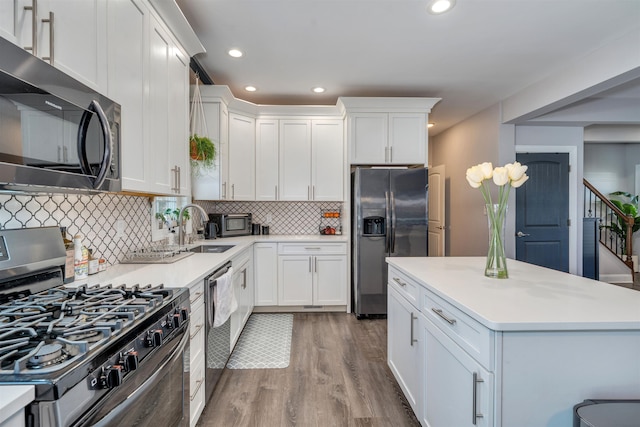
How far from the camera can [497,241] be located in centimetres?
168

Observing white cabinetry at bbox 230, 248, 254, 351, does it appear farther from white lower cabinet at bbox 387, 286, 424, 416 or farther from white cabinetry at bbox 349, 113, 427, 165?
white cabinetry at bbox 349, 113, 427, 165

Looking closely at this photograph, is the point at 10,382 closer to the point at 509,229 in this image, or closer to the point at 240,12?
the point at 240,12

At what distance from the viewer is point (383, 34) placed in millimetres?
2555

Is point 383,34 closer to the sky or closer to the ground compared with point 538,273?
closer to the sky

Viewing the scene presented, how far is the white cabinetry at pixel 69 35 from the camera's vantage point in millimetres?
1080

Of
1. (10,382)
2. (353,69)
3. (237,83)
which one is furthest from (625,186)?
(10,382)

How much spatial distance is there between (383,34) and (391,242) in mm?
2094

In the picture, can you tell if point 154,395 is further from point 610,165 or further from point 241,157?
point 610,165

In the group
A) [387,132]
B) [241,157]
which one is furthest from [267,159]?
[387,132]

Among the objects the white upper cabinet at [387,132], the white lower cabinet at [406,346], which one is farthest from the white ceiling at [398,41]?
the white lower cabinet at [406,346]

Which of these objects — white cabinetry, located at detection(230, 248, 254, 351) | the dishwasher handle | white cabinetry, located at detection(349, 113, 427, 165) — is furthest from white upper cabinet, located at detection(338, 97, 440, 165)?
the dishwasher handle

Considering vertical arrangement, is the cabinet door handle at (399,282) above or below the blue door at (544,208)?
below

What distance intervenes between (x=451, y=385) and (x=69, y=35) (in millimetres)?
2123

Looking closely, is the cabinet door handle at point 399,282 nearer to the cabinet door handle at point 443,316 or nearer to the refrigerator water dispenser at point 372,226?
the cabinet door handle at point 443,316
